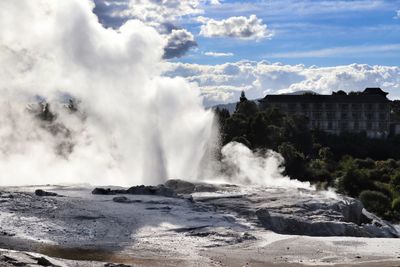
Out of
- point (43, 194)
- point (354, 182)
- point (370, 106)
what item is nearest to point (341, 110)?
point (370, 106)

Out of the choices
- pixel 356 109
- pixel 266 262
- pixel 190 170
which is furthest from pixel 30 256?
pixel 356 109

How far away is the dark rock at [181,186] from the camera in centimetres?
3072

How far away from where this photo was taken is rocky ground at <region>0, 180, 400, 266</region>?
57.0ft

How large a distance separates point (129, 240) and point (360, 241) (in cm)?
710

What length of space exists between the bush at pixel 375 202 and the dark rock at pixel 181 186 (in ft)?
47.1

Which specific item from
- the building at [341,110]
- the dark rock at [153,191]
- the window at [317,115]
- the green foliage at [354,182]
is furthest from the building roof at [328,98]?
the dark rock at [153,191]

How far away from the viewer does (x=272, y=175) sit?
143 feet

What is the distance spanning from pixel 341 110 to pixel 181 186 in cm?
8987

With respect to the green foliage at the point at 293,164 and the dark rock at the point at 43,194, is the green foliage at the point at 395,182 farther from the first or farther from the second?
the dark rock at the point at 43,194

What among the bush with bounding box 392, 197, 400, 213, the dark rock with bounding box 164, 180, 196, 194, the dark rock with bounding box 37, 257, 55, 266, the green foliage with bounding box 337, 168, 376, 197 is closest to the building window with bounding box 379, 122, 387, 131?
the green foliage with bounding box 337, 168, 376, 197

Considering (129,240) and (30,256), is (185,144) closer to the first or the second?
(129,240)

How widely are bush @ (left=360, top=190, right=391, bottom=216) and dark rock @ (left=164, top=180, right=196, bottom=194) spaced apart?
47.1ft

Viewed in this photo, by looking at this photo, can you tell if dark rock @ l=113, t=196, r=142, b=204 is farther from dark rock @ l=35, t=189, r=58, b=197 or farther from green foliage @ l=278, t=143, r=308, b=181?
green foliage @ l=278, t=143, r=308, b=181

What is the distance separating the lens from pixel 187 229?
2111 cm
